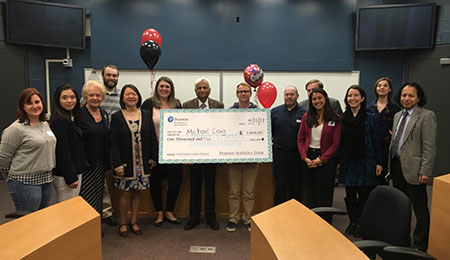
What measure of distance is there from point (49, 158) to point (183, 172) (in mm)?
1559

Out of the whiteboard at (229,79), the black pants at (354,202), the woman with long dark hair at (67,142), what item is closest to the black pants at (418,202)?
the black pants at (354,202)

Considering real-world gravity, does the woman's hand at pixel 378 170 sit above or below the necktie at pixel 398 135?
below

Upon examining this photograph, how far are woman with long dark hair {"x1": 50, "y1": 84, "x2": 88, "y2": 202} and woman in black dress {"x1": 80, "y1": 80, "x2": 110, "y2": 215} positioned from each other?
0.47 feet

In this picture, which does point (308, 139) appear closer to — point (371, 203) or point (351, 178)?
Result: point (351, 178)

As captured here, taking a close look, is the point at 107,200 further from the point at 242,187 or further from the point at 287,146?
the point at 287,146

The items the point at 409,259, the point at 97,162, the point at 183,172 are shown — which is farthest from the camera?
the point at 183,172

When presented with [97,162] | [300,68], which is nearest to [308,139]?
[97,162]

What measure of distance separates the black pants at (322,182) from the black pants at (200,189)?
1051 mm

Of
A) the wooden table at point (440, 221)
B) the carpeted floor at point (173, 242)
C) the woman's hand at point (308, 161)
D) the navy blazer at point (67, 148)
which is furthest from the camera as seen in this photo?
the woman's hand at point (308, 161)

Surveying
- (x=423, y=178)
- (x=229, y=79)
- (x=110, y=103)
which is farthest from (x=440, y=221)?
(x=229, y=79)

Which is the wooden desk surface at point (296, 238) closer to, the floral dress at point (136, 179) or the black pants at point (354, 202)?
the black pants at point (354, 202)

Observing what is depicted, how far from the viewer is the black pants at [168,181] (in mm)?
3424

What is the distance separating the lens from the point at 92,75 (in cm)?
573

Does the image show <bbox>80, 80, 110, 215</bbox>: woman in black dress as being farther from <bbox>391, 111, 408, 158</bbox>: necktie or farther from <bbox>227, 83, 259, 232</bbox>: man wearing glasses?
<bbox>391, 111, 408, 158</bbox>: necktie
